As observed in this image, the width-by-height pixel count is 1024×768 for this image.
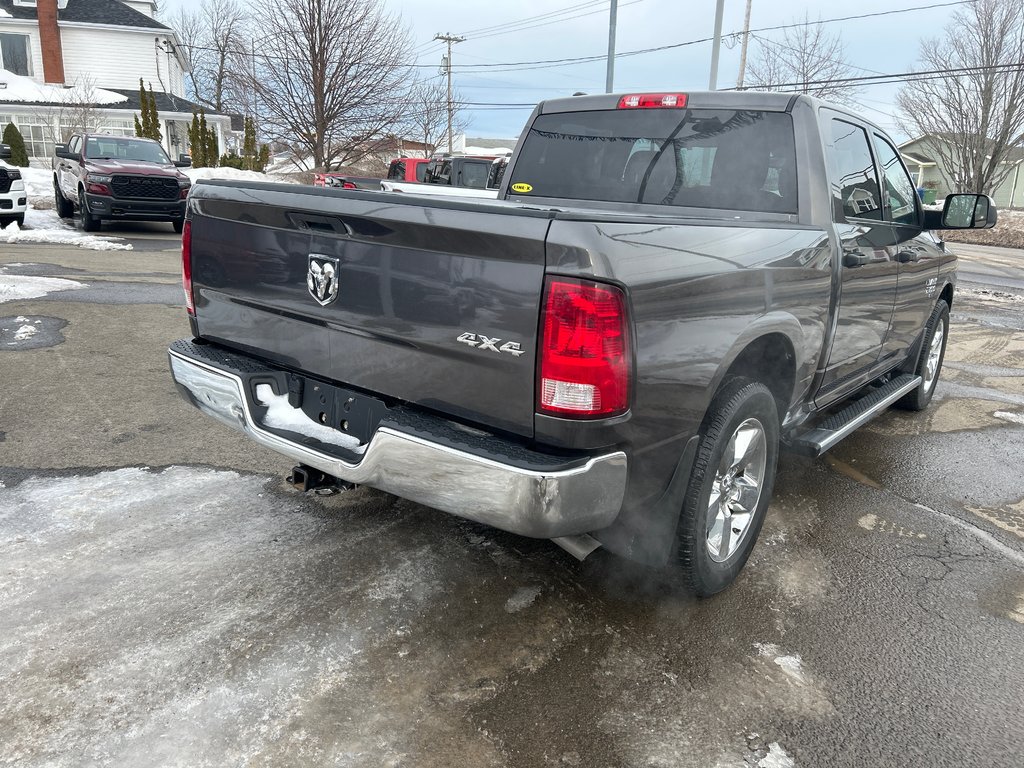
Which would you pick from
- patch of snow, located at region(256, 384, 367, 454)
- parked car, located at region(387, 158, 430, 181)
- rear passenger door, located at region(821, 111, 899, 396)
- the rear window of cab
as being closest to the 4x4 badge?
patch of snow, located at region(256, 384, 367, 454)

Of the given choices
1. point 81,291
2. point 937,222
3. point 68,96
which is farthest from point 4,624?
point 68,96

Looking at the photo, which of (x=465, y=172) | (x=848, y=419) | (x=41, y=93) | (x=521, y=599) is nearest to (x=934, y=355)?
(x=848, y=419)

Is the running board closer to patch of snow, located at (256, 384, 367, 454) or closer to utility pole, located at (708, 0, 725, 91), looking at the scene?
patch of snow, located at (256, 384, 367, 454)

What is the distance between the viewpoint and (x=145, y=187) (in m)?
14.9

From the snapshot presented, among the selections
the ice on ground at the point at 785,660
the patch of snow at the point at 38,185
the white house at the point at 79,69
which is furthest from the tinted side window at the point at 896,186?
the white house at the point at 79,69

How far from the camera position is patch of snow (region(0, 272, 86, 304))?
27.6 feet

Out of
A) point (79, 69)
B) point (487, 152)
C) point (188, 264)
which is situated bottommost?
point (188, 264)

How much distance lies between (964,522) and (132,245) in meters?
13.8

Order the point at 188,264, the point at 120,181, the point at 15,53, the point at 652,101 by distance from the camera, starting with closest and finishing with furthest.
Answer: the point at 188,264
the point at 652,101
the point at 120,181
the point at 15,53

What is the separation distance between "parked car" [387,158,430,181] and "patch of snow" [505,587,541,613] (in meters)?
19.0

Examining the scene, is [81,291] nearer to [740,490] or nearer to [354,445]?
[354,445]

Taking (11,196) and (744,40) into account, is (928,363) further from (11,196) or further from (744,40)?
(744,40)

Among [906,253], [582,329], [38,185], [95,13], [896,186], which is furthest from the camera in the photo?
[95,13]

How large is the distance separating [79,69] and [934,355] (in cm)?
3925
